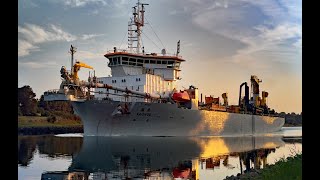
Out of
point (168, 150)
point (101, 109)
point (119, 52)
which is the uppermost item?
point (119, 52)

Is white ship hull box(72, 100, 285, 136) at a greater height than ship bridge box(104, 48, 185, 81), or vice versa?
ship bridge box(104, 48, 185, 81)

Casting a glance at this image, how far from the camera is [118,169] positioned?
1638 cm

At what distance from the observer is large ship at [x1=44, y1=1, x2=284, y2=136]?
1216 inches

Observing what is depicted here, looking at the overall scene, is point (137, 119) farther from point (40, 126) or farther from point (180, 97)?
point (40, 126)

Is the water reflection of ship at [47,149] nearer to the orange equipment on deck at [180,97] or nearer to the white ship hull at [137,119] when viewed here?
the white ship hull at [137,119]

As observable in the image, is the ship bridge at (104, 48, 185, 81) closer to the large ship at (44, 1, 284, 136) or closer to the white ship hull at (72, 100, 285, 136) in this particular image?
the large ship at (44, 1, 284, 136)

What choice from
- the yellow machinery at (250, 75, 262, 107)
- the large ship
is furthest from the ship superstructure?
the yellow machinery at (250, 75, 262, 107)

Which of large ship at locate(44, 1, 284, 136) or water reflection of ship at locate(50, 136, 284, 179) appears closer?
water reflection of ship at locate(50, 136, 284, 179)

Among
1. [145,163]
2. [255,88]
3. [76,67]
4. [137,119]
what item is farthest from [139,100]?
[255,88]

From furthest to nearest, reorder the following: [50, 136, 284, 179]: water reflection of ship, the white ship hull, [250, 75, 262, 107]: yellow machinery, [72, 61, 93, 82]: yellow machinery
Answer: [250, 75, 262, 107]: yellow machinery
the white ship hull
[72, 61, 93, 82]: yellow machinery
[50, 136, 284, 179]: water reflection of ship

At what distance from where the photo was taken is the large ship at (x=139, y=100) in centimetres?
3088
